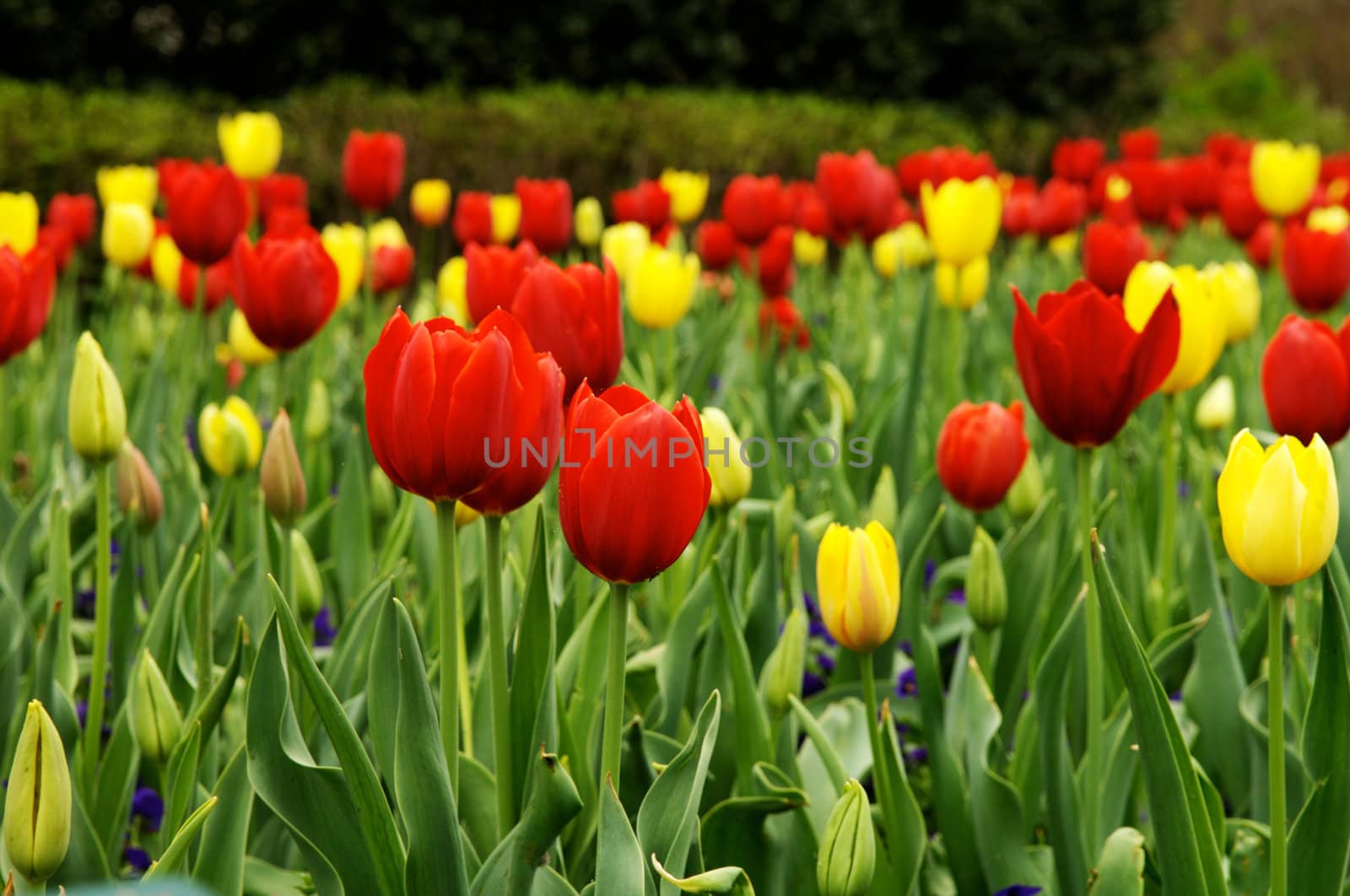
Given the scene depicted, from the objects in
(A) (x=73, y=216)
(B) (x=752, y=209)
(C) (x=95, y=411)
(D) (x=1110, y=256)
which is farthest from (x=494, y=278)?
(A) (x=73, y=216)

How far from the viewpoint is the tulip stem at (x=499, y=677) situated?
1.06m

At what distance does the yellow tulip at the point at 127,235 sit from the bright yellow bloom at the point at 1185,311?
2.20 metres

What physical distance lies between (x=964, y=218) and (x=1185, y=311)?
3.51 feet

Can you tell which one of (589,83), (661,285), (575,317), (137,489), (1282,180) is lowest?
(137,489)

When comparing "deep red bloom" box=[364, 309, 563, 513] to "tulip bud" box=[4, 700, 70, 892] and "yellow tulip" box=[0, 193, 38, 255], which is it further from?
"yellow tulip" box=[0, 193, 38, 255]

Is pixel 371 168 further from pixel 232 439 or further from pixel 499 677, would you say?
pixel 499 677

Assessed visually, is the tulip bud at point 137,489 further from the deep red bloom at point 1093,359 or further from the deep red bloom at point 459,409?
the deep red bloom at point 1093,359

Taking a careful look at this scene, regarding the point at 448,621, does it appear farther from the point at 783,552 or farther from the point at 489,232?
the point at 489,232

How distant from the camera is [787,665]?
139cm

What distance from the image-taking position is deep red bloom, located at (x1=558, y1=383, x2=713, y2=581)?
956 mm

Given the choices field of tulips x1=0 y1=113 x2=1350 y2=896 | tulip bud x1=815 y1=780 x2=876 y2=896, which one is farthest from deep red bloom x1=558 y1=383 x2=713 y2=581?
tulip bud x1=815 y1=780 x2=876 y2=896

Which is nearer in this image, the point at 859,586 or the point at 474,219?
the point at 859,586

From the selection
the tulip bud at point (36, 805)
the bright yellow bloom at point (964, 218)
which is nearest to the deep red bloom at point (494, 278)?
the tulip bud at point (36, 805)

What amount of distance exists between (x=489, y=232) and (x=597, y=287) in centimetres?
214
